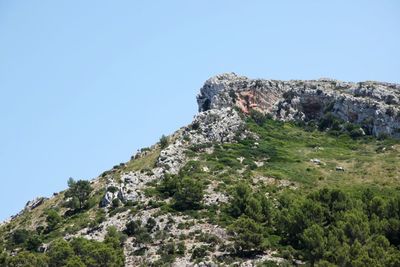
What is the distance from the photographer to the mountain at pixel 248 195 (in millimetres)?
91875

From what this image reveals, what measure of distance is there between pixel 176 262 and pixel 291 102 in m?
88.3

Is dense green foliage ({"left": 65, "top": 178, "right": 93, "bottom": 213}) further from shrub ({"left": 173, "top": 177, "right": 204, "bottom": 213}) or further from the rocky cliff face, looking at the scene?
the rocky cliff face

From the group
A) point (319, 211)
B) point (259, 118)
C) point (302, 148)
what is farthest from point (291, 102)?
point (319, 211)

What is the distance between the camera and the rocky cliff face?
157500 millimetres

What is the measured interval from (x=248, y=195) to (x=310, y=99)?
68560mm

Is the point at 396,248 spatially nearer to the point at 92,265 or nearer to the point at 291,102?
the point at 92,265

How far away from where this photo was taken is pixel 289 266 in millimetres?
85812

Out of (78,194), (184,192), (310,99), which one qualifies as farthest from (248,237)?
(310,99)

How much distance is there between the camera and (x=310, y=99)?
169750mm

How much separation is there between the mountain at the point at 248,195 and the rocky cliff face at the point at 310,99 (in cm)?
30

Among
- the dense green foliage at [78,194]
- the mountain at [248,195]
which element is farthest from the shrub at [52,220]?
the dense green foliage at [78,194]

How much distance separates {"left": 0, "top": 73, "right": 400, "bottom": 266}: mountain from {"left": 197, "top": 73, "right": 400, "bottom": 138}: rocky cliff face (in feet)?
1.00

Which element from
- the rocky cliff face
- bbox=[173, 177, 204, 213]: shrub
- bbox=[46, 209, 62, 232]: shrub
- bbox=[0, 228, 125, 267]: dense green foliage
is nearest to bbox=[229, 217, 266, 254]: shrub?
bbox=[173, 177, 204, 213]: shrub

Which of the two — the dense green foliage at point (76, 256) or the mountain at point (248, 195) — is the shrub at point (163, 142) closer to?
the mountain at point (248, 195)
